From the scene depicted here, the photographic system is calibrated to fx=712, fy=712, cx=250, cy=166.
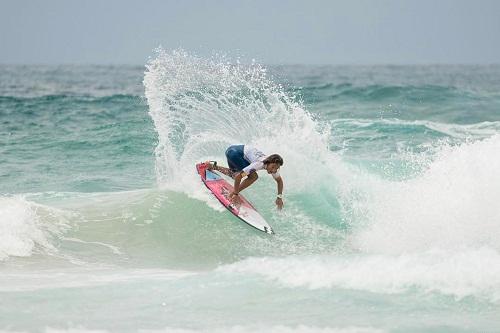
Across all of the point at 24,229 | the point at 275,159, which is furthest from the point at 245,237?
the point at 24,229

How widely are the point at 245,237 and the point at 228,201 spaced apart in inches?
28.7

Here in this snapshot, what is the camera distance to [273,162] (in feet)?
Answer: 34.5

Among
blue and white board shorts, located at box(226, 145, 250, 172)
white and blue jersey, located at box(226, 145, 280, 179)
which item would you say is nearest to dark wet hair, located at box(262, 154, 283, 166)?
white and blue jersey, located at box(226, 145, 280, 179)

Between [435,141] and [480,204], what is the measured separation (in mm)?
12307

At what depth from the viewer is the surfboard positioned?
36.7 feet

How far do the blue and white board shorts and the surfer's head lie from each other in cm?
70

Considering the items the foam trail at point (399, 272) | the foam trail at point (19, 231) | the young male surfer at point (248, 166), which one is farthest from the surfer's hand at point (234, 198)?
the foam trail at point (19, 231)

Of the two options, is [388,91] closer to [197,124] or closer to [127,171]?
[127,171]

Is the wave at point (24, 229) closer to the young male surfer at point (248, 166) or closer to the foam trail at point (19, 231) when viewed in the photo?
the foam trail at point (19, 231)

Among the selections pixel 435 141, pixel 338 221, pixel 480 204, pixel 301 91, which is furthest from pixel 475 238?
A: pixel 301 91

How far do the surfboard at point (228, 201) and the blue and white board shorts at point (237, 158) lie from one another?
2.00 feet

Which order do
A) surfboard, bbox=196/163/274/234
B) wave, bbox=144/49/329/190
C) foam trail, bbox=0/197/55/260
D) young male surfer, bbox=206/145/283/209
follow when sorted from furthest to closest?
wave, bbox=144/49/329/190
surfboard, bbox=196/163/274/234
young male surfer, bbox=206/145/283/209
foam trail, bbox=0/197/55/260

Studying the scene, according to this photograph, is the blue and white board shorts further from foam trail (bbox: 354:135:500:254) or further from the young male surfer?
foam trail (bbox: 354:135:500:254)

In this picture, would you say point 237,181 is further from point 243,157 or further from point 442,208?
point 442,208
